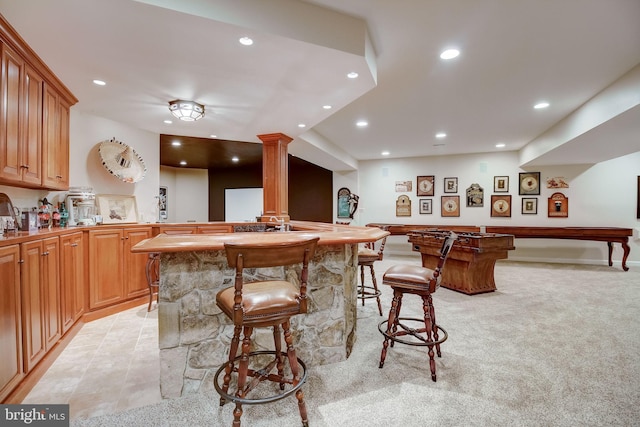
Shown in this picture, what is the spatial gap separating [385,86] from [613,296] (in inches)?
165

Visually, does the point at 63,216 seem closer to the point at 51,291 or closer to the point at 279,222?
the point at 51,291

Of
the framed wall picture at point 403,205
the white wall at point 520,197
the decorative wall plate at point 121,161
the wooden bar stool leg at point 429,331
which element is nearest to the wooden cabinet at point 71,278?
the decorative wall plate at point 121,161

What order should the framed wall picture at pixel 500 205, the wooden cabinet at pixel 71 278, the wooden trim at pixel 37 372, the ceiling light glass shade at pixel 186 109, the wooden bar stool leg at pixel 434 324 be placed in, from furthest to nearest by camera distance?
the framed wall picture at pixel 500 205, the ceiling light glass shade at pixel 186 109, the wooden cabinet at pixel 71 278, the wooden bar stool leg at pixel 434 324, the wooden trim at pixel 37 372

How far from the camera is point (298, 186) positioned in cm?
884

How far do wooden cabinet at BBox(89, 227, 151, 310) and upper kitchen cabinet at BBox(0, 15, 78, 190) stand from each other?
2.24 feet

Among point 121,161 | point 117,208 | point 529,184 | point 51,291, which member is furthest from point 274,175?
point 529,184

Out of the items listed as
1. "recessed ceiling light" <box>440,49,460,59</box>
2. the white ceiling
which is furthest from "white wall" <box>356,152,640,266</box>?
"recessed ceiling light" <box>440,49,460,59</box>

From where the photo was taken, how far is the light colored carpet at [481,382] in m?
1.67

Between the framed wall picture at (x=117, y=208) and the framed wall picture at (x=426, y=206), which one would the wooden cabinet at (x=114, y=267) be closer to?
the framed wall picture at (x=117, y=208)

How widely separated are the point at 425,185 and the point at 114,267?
6.75m

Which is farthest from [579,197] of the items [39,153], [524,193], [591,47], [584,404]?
[39,153]

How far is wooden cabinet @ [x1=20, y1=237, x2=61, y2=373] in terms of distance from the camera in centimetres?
192

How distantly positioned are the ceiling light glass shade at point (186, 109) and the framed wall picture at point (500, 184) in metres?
6.74

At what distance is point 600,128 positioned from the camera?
3734mm
